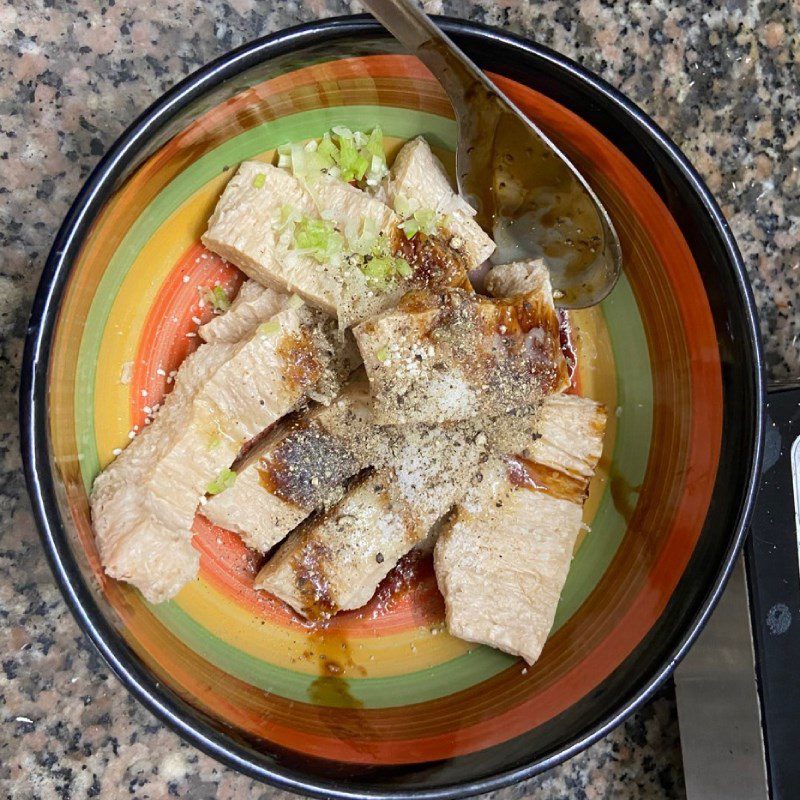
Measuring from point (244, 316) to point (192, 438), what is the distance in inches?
12.1

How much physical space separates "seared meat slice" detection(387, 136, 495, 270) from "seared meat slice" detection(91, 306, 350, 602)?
351mm

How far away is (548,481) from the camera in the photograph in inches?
74.1

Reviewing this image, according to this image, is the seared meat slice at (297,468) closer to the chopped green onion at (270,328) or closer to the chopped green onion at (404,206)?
the chopped green onion at (270,328)

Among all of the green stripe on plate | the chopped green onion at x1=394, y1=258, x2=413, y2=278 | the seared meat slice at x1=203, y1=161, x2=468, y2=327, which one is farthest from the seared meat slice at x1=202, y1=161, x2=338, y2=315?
the green stripe on plate

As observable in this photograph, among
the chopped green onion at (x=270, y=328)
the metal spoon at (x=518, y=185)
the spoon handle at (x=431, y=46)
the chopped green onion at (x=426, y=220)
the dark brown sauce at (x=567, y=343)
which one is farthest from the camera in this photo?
the dark brown sauce at (x=567, y=343)

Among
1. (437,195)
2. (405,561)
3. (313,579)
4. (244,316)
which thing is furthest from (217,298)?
(405,561)

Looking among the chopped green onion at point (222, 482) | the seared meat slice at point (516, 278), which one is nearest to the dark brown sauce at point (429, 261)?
the seared meat slice at point (516, 278)

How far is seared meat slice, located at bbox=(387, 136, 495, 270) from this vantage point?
1771 mm

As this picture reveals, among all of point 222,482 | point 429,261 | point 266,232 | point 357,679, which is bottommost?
point 357,679

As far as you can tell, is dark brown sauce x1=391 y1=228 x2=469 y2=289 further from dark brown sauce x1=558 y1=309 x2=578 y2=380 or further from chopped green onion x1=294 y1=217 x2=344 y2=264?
dark brown sauce x1=558 y1=309 x2=578 y2=380

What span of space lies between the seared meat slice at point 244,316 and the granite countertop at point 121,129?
43cm

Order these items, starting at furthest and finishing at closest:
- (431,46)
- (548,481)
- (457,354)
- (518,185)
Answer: (548,481)
(518,185)
(457,354)
(431,46)

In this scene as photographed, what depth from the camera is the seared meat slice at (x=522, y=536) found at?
5.93ft

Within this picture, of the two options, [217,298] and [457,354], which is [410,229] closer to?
[457,354]
